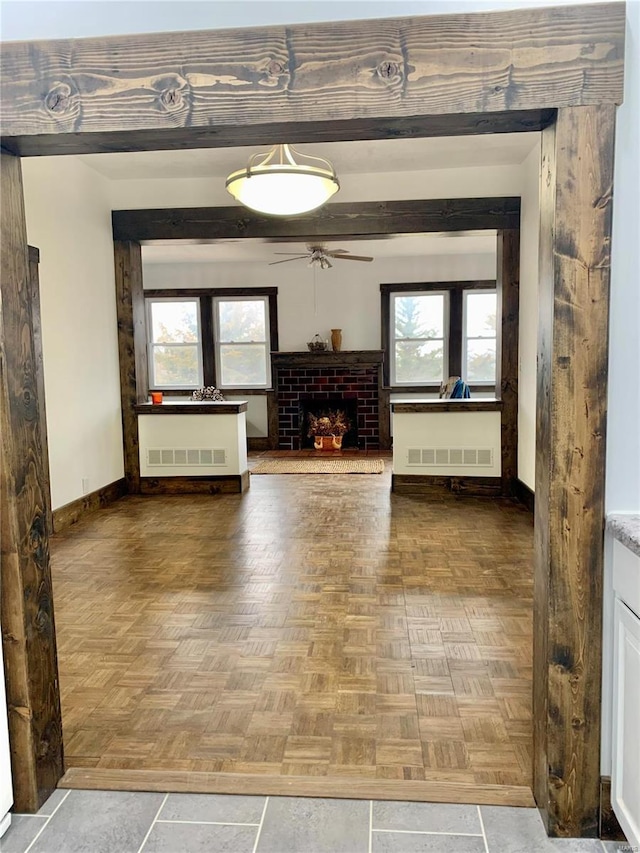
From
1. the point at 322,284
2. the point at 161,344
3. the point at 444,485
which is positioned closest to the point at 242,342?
the point at 161,344

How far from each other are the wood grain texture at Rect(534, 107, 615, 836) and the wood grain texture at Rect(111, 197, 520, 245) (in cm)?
397

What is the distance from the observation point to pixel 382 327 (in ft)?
29.4

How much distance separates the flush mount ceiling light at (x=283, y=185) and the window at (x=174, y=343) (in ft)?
17.6

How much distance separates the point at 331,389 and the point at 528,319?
14.3ft

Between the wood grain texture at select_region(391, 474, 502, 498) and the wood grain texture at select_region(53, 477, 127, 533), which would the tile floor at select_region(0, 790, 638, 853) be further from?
the wood grain texture at select_region(391, 474, 502, 498)

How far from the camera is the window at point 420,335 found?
29.4ft

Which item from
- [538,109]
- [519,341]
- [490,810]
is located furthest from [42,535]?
[519,341]

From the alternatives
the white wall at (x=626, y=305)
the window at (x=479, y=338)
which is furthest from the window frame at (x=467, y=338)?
the white wall at (x=626, y=305)

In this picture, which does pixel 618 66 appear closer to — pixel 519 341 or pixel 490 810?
pixel 490 810

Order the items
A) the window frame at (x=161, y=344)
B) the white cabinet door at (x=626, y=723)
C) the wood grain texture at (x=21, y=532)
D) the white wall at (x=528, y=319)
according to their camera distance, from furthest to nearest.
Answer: the window frame at (x=161, y=344), the white wall at (x=528, y=319), the wood grain texture at (x=21, y=532), the white cabinet door at (x=626, y=723)

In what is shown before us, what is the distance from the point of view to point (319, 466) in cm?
747

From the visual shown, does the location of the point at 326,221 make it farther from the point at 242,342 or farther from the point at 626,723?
the point at 626,723

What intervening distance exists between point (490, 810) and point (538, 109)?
1.86 meters

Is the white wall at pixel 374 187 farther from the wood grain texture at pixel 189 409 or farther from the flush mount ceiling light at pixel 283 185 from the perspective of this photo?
the wood grain texture at pixel 189 409
